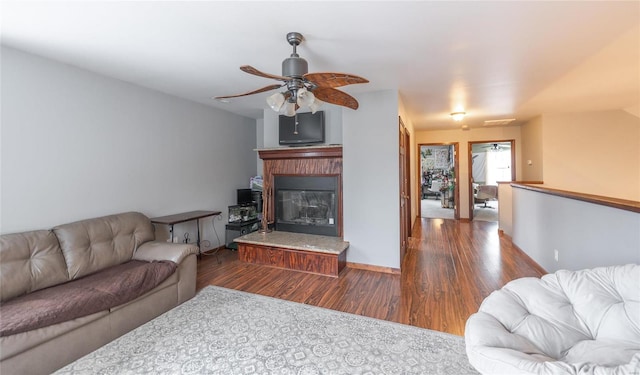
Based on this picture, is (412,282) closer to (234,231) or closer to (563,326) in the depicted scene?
(563,326)

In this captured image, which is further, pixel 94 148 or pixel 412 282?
pixel 412 282

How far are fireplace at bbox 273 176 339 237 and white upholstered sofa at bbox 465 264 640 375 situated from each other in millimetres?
2706

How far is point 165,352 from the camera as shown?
1.93 m

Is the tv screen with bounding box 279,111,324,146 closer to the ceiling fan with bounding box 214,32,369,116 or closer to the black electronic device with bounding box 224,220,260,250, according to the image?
the black electronic device with bounding box 224,220,260,250

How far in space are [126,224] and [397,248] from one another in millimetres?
3234

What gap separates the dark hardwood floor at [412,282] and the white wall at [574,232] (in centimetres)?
33

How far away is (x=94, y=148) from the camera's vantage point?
2.91 metres

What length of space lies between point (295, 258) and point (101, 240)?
213 cm

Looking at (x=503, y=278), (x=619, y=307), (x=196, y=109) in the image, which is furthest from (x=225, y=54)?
(x=503, y=278)

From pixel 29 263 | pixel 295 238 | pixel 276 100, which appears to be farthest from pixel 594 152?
pixel 29 263

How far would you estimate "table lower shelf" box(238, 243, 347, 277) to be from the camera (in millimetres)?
3410

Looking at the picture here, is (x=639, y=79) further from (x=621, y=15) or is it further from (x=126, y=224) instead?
(x=126, y=224)

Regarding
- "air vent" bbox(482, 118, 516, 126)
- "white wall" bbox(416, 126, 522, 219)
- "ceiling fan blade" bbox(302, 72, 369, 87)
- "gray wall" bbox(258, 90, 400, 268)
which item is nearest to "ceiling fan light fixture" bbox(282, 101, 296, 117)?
"ceiling fan blade" bbox(302, 72, 369, 87)

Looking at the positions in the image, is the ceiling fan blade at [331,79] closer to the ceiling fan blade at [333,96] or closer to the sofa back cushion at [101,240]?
the ceiling fan blade at [333,96]
